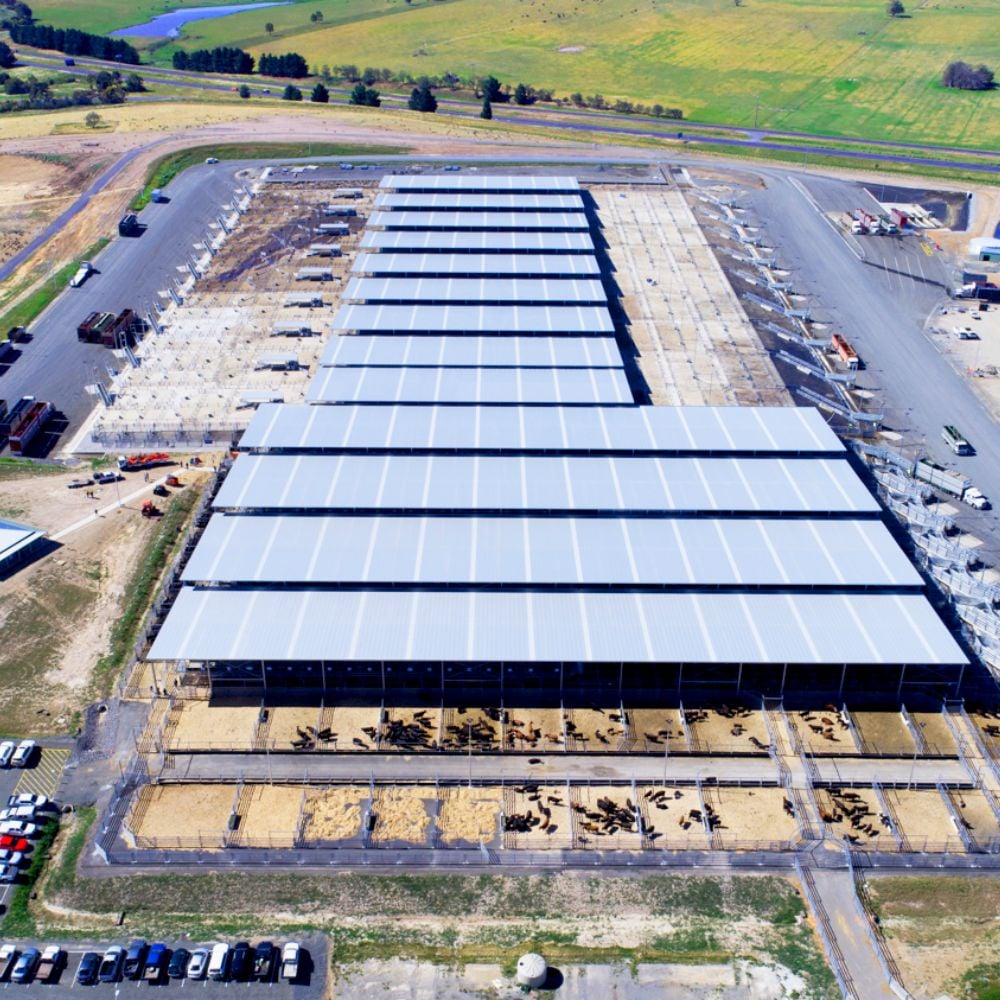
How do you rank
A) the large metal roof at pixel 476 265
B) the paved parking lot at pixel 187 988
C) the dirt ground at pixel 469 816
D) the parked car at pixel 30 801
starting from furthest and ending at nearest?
the large metal roof at pixel 476 265 → the parked car at pixel 30 801 → the dirt ground at pixel 469 816 → the paved parking lot at pixel 187 988

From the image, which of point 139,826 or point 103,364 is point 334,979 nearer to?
point 139,826

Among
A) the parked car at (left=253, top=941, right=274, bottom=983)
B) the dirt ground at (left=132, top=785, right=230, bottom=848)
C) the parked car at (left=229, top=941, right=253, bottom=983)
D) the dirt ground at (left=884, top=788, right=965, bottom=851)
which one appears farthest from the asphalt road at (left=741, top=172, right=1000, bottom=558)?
the parked car at (left=229, top=941, right=253, bottom=983)

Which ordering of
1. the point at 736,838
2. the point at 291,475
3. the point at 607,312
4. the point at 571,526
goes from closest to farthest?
1. the point at 736,838
2. the point at 571,526
3. the point at 291,475
4. the point at 607,312

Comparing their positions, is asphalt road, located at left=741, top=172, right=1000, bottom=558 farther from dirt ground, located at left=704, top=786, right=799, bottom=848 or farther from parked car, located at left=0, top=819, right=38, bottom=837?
parked car, located at left=0, top=819, right=38, bottom=837

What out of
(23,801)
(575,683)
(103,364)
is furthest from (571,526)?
(103,364)

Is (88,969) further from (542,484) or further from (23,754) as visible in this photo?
(542,484)

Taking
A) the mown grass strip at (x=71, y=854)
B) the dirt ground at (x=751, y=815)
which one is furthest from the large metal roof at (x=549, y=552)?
the mown grass strip at (x=71, y=854)

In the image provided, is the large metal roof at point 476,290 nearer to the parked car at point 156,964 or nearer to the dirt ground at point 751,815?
the dirt ground at point 751,815
